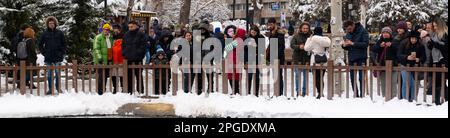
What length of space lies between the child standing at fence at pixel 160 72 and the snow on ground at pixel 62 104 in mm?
472

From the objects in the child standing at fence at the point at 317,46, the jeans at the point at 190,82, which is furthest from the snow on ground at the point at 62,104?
the child standing at fence at the point at 317,46

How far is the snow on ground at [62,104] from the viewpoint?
9.73 metres

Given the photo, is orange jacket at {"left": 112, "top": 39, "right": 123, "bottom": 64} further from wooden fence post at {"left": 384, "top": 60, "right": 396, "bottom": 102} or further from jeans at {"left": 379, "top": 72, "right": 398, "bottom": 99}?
wooden fence post at {"left": 384, "top": 60, "right": 396, "bottom": 102}

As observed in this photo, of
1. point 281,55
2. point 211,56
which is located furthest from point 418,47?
point 211,56

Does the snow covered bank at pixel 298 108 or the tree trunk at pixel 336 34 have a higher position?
the tree trunk at pixel 336 34

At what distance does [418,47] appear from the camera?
9906 millimetres

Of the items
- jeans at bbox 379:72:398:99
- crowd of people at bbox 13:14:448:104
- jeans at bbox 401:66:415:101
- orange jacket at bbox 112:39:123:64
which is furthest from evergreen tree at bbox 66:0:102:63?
jeans at bbox 401:66:415:101

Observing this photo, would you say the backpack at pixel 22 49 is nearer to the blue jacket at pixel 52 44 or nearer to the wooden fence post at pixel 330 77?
the blue jacket at pixel 52 44

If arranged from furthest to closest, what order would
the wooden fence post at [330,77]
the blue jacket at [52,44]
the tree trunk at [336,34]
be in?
the tree trunk at [336,34] < the blue jacket at [52,44] < the wooden fence post at [330,77]

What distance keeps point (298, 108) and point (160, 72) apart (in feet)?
8.43

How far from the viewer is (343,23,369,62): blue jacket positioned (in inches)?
420

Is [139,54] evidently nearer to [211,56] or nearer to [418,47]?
[211,56]

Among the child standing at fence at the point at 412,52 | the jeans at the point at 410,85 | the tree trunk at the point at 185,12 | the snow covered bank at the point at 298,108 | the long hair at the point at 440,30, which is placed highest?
the tree trunk at the point at 185,12

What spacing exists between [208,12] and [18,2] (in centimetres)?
4293
